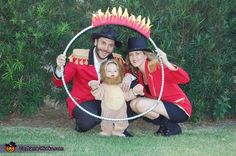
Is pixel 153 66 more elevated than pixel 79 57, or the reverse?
pixel 79 57

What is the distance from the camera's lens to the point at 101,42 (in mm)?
6379

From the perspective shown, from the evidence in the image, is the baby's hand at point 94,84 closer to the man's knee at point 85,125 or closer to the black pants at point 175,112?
the man's knee at point 85,125

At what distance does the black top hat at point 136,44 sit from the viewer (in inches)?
249

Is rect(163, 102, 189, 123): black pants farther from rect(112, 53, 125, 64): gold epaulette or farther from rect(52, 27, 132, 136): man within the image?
rect(112, 53, 125, 64): gold epaulette

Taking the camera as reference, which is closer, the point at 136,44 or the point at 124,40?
the point at 136,44

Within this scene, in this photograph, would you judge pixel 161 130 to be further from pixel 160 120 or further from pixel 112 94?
pixel 112 94

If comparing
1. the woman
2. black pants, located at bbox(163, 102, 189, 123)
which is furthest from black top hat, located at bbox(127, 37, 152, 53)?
black pants, located at bbox(163, 102, 189, 123)

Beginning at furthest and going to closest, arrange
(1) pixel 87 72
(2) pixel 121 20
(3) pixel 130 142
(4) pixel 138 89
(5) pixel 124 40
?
(5) pixel 124 40
(1) pixel 87 72
(4) pixel 138 89
(2) pixel 121 20
(3) pixel 130 142

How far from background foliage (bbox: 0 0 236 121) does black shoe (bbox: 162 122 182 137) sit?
0.59 meters

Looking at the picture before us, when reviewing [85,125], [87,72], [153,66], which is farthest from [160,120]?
[87,72]

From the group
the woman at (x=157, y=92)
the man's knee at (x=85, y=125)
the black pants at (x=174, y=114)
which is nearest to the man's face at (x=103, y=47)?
the woman at (x=157, y=92)

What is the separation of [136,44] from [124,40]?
0.55m

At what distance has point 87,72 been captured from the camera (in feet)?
21.1

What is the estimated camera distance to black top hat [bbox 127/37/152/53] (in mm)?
6312
